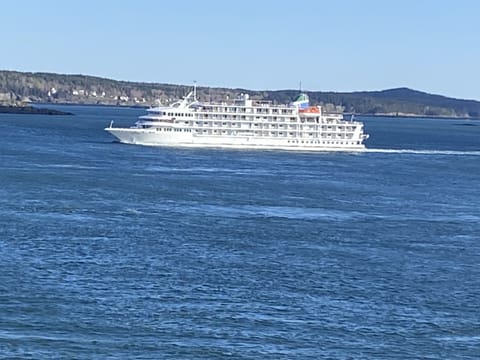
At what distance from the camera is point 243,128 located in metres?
70.4

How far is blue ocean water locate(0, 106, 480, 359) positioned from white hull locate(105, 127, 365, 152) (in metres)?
24.5

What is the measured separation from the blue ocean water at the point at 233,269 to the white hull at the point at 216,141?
24.5 m

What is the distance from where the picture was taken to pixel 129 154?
58875 mm

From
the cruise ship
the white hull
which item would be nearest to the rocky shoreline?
the cruise ship

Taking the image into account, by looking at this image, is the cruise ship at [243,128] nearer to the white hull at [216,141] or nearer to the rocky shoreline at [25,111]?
the white hull at [216,141]

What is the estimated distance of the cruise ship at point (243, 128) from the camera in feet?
225

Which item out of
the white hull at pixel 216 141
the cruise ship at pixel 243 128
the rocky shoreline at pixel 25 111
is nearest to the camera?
the white hull at pixel 216 141

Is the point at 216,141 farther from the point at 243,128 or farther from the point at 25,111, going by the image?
the point at 25,111

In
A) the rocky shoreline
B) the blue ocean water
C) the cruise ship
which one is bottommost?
the blue ocean water

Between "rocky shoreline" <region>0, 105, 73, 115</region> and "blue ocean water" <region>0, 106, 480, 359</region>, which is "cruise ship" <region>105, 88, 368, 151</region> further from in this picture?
"rocky shoreline" <region>0, 105, 73, 115</region>

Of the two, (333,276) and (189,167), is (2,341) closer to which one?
(333,276)

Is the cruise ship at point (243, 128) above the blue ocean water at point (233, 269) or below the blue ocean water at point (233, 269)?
above

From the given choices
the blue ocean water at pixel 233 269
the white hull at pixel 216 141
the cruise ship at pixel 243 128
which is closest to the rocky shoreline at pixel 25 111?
the cruise ship at pixel 243 128

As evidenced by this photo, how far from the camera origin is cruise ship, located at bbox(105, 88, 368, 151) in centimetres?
6862
